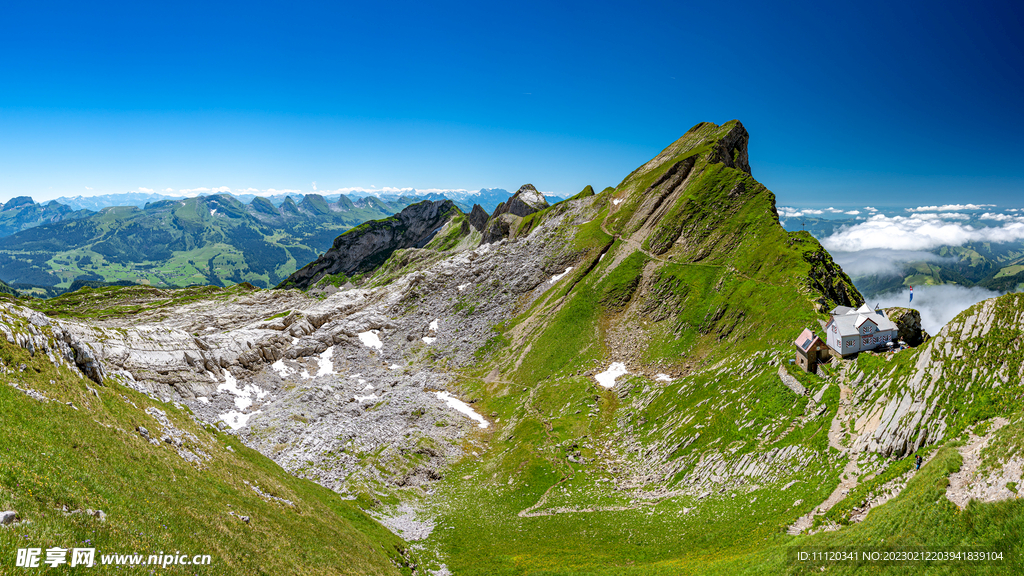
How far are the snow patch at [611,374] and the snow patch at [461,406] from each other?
1006 inches

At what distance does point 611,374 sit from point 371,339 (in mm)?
76656

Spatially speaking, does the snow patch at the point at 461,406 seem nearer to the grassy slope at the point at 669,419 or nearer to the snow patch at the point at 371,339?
the grassy slope at the point at 669,419

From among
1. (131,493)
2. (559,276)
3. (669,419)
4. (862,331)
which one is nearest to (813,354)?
(862,331)

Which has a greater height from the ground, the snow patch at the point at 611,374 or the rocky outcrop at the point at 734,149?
the rocky outcrop at the point at 734,149

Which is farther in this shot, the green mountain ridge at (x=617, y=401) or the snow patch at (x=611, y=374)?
the snow patch at (x=611, y=374)

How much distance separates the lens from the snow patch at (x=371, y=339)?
125 meters

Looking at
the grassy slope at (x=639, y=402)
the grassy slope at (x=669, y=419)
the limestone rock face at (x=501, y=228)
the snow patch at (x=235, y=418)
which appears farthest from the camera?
the limestone rock face at (x=501, y=228)

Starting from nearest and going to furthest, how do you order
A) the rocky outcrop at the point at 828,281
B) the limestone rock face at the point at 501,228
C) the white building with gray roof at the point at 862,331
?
the white building with gray roof at the point at 862,331 → the rocky outcrop at the point at 828,281 → the limestone rock face at the point at 501,228

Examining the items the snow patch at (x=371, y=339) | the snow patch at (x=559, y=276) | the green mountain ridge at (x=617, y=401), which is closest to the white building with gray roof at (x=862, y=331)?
the green mountain ridge at (x=617, y=401)

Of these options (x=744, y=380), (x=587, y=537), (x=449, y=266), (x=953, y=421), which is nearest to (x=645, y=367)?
(x=744, y=380)

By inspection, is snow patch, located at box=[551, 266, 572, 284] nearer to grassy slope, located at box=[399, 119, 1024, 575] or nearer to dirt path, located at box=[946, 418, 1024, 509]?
grassy slope, located at box=[399, 119, 1024, 575]

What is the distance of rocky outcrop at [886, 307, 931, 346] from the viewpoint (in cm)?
5062

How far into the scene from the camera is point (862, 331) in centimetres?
4903

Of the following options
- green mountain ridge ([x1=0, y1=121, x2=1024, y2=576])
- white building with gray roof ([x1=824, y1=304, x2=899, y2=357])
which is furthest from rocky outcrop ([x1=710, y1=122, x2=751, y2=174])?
white building with gray roof ([x1=824, y1=304, x2=899, y2=357])
